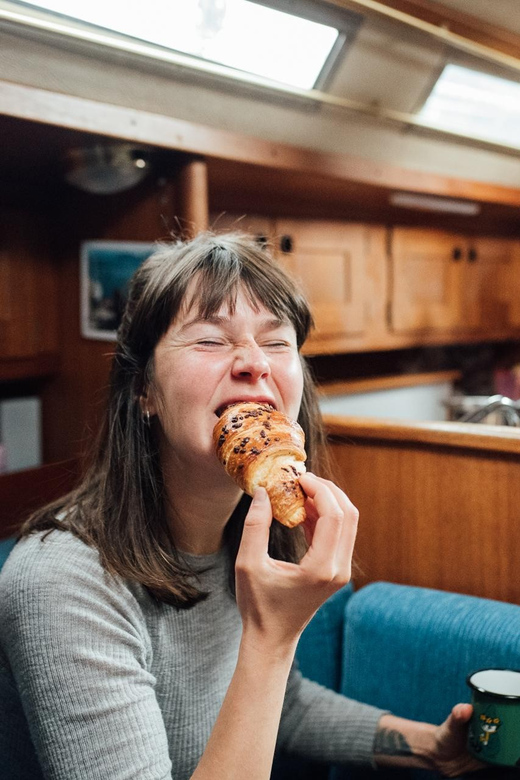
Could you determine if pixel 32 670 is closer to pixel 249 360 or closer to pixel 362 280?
pixel 249 360

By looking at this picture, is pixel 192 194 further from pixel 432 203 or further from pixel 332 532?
pixel 432 203

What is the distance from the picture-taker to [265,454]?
1.02 metres

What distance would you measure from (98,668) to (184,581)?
0.25 metres

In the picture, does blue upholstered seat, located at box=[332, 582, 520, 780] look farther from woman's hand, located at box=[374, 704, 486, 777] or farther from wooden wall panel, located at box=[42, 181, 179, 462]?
wooden wall panel, located at box=[42, 181, 179, 462]

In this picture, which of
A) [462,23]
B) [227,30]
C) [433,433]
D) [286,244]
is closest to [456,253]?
[286,244]

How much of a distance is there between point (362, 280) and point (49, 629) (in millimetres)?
2642

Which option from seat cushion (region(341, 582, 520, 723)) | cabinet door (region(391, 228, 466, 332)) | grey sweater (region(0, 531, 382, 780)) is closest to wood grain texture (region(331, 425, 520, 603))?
seat cushion (region(341, 582, 520, 723))

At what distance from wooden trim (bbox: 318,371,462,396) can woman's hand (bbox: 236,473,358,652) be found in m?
2.16

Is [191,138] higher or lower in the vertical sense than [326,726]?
higher

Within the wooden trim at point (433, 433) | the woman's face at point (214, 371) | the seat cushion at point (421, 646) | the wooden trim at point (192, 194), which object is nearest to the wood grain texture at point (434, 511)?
the wooden trim at point (433, 433)

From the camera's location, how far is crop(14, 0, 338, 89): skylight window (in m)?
1.98

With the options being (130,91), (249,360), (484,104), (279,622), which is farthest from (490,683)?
(484,104)

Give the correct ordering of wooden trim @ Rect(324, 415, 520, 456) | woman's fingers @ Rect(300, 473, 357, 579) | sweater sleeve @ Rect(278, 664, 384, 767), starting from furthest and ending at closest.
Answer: wooden trim @ Rect(324, 415, 520, 456), sweater sleeve @ Rect(278, 664, 384, 767), woman's fingers @ Rect(300, 473, 357, 579)

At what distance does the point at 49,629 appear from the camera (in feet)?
3.16
